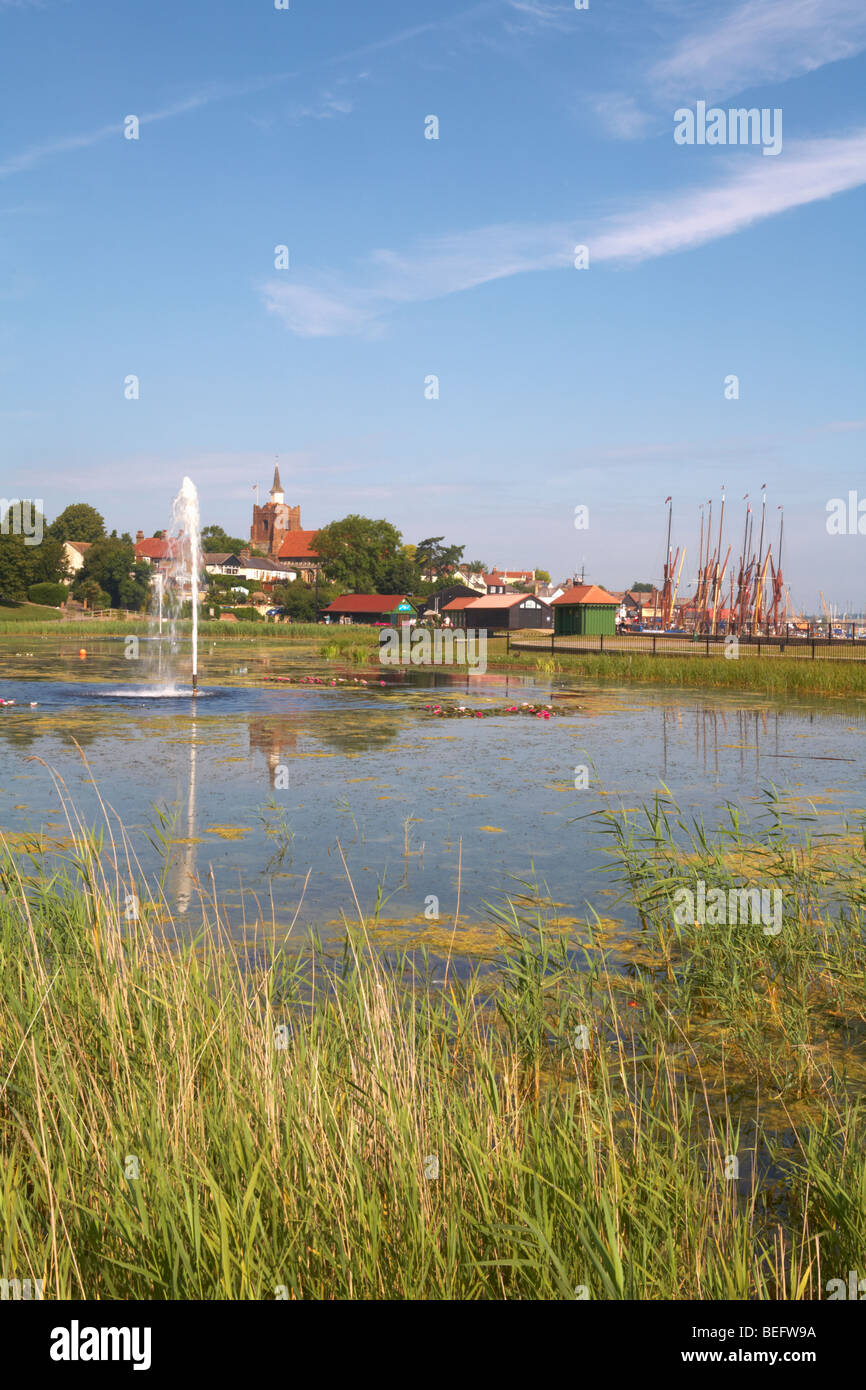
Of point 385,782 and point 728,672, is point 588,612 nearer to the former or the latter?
point 728,672

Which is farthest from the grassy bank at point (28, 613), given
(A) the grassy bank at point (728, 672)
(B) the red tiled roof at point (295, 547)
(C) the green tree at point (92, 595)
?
(B) the red tiled roof at point (295, 547)

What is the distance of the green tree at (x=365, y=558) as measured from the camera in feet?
413

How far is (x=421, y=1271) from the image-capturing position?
9.75 ft

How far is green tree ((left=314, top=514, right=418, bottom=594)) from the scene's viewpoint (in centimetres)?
12600

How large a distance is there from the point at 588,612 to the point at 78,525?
10092 centimetres

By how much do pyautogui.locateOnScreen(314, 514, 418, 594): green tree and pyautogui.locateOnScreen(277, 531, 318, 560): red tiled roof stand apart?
58588 mm

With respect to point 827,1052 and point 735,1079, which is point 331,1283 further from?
point 827,1052

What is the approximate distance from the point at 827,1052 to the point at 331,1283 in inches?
142

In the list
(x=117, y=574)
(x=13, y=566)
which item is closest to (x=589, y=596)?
(x=13, y=566)

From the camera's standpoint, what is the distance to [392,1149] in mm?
3395

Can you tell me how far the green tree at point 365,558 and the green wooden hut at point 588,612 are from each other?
58.7 m

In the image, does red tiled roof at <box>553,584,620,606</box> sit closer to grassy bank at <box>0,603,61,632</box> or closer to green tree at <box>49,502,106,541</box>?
grassy bank at <box>0,603,61,632</box>

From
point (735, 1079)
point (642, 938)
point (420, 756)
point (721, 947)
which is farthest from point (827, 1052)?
point (420, 756)

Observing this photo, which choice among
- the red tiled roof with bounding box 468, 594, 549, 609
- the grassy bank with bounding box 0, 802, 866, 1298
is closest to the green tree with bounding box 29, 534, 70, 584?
the red tiled roof with bounding box 468, 594, 549, 609
